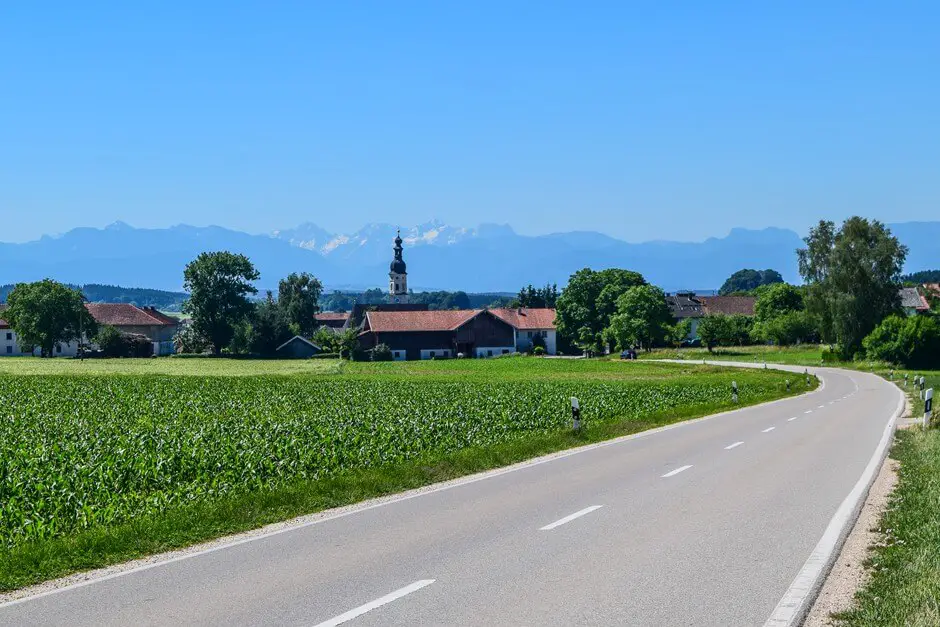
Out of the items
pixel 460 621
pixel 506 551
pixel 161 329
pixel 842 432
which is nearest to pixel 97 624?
pixel 460 621

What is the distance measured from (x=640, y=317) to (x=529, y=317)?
76.9 ft

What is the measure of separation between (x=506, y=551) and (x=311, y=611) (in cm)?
295

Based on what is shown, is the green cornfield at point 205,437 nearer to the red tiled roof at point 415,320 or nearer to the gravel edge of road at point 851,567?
the gravel edge of road at point 851,567

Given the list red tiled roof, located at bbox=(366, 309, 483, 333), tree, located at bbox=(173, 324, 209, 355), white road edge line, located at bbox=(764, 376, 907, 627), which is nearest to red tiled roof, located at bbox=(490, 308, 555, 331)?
red tiled roof, located at bbox=(366, 309, 483, 333)

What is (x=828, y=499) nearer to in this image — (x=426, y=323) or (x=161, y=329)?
(x=426, y=323)

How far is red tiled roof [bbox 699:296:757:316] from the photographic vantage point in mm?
156375

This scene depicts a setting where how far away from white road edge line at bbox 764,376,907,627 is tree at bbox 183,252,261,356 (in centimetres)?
10295

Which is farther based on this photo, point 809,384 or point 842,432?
point 809,384

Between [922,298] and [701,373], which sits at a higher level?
[922,298]

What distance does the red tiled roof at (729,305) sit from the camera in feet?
513

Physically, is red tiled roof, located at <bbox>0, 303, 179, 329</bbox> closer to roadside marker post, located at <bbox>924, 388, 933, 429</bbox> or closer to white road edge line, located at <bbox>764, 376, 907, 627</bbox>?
roadside marker post, located at <bbox>924, 388, 933, 429</bbox>

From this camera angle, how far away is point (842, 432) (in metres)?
26.6

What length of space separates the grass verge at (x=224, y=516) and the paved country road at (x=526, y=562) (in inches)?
31.6

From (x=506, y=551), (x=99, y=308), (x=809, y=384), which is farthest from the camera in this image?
(x=99, y=308)
